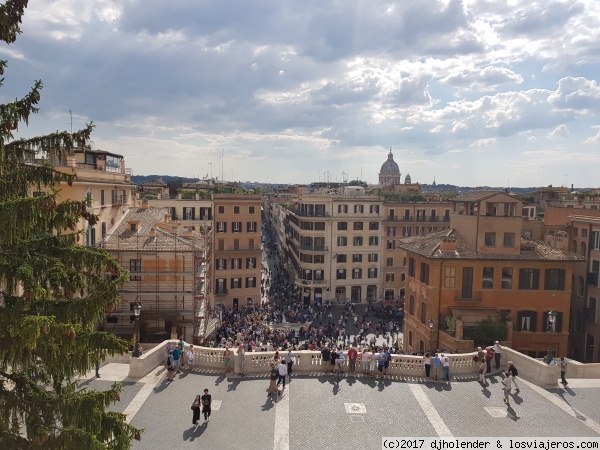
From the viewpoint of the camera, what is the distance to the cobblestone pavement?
58.5 feet

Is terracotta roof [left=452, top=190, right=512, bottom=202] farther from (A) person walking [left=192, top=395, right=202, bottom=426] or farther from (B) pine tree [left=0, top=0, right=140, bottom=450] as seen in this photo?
(B) pine tree [left=0, top=0, right=140, bottom=450]

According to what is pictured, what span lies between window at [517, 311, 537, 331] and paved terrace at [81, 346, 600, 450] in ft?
35.0

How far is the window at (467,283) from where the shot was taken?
117 ft

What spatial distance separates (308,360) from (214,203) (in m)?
40.5

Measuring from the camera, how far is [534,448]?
17438 mm

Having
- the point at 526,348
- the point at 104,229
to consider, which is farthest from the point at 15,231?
the point at 526,348

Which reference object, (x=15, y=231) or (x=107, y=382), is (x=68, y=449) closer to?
(x=15, y=231)

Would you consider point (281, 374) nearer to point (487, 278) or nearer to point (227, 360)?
point (227, 360)

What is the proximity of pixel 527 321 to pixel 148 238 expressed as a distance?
27.6 meters

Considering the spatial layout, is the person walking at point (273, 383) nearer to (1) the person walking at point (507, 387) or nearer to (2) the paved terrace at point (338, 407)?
(2) the paved terrace at point (338, 407)

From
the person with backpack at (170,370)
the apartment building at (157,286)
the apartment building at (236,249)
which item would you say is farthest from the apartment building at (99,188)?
the apartment building at (236,249)

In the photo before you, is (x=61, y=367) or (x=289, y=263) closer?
(x=61, y=367)

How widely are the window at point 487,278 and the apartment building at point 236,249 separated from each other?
33.5 metres

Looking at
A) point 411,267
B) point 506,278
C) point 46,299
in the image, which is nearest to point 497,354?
point 506,278
